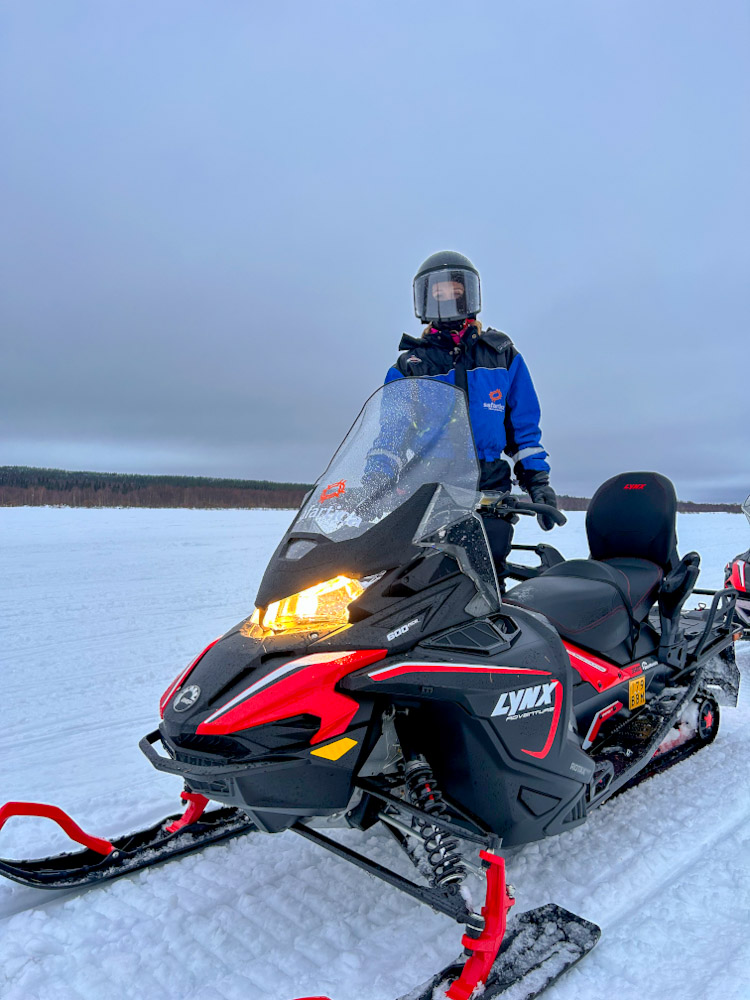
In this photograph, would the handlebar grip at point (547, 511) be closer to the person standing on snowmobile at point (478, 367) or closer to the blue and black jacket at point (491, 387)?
the person standing on snowmobile at point (478, 367)

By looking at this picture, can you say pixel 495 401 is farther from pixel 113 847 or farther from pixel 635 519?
pixel 113 847

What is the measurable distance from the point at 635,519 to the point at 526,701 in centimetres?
158

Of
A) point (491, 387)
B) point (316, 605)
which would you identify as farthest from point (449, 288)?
point (316, 605)

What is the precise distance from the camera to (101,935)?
6.09ft

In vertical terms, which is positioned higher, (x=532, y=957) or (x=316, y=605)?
(x=316, y=605)

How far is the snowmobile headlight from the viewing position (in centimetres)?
171

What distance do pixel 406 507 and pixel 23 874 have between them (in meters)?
1.56

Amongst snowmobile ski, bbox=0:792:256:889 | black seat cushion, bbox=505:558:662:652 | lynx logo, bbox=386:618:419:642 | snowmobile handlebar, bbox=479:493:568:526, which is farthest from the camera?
black seat cushion, bbox=505:558:662:652

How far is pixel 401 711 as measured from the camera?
189cm

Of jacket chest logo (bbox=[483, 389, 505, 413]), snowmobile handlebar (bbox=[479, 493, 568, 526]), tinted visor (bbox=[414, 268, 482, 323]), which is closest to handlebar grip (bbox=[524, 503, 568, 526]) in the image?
snowmobile handlebar (bbox=[479, 493, 568, 526])

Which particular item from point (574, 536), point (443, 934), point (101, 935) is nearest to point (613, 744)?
point (443, 934)

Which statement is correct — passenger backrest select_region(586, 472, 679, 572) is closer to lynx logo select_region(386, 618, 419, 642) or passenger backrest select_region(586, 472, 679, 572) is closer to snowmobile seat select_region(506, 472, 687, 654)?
snowmobile seat select_region(506, 472, 687, 654)

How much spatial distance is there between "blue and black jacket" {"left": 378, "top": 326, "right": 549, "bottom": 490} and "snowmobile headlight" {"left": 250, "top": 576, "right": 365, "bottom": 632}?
1.62 meters

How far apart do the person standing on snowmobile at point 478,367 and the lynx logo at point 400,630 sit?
4.63ft
